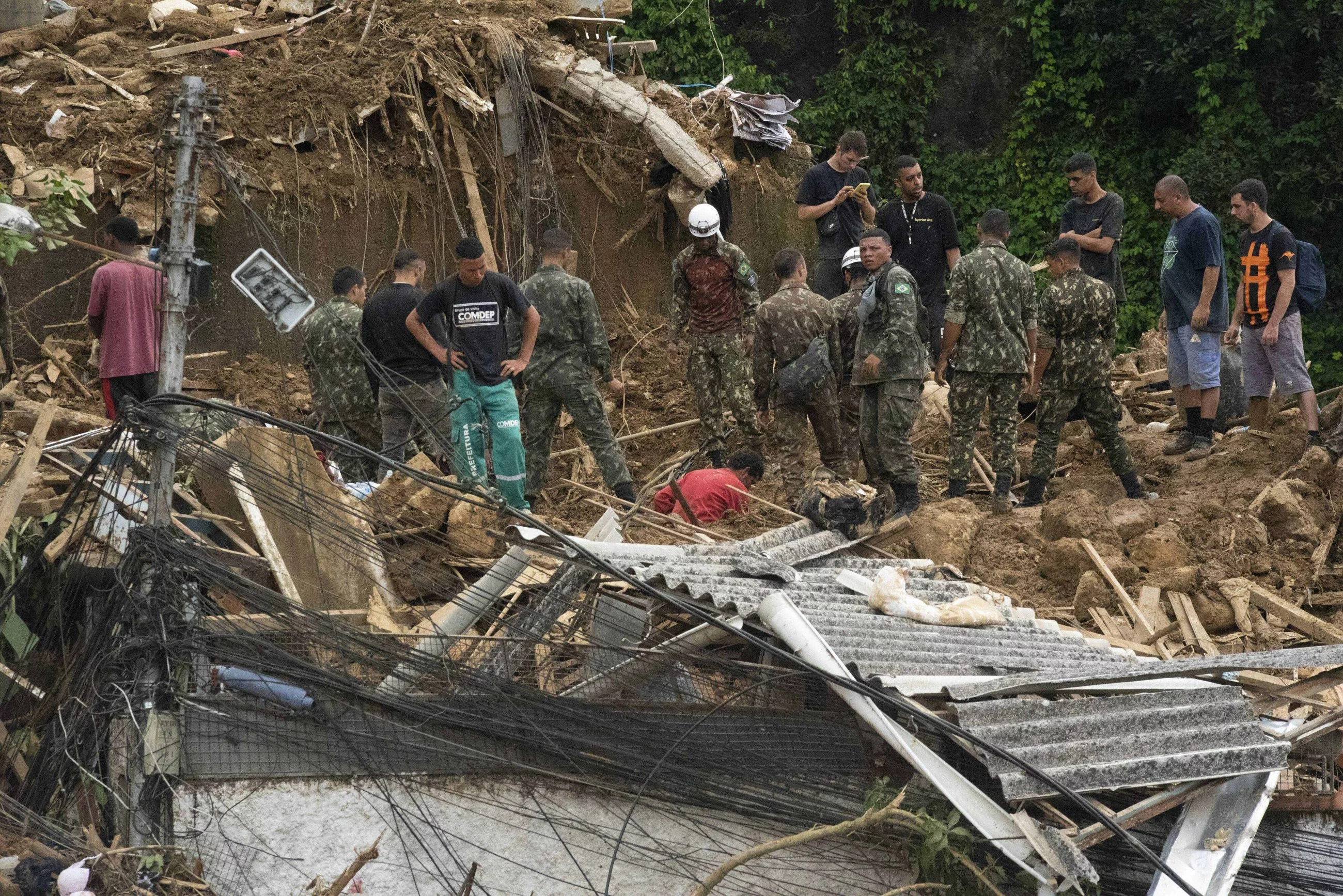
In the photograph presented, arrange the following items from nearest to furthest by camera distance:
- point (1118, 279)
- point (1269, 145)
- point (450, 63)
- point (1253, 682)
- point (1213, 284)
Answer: point (1253, 682) < point (1213, 284) < point (1118, 279) < point (450, 63) < point (1269, 145)

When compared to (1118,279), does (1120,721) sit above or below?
below

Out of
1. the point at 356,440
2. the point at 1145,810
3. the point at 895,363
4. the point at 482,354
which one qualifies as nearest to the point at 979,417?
the point at 895,363

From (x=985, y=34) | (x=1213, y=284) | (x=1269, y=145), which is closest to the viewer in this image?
(x=1213, y=284)

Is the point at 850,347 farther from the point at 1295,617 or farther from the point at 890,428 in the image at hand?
the point at 1295,617

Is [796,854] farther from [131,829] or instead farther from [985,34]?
[985,34]

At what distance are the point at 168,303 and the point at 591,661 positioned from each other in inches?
97.0

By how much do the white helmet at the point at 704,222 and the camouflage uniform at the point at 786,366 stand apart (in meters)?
0.68

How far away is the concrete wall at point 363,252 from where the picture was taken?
11.7m

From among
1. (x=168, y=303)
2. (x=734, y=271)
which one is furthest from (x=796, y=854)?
(x=734, y=271)

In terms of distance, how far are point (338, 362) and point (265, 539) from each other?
2267mm

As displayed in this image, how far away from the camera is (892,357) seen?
31.0 feet

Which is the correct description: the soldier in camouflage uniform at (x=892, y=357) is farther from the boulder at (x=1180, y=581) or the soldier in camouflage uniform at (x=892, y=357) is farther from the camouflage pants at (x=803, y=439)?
the boulder at (x=1180, y=581)

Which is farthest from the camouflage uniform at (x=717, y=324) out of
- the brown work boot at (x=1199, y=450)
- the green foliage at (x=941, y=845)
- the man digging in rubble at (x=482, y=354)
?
the green foliage at (x=941, y=845)

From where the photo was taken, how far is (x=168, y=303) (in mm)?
6438
